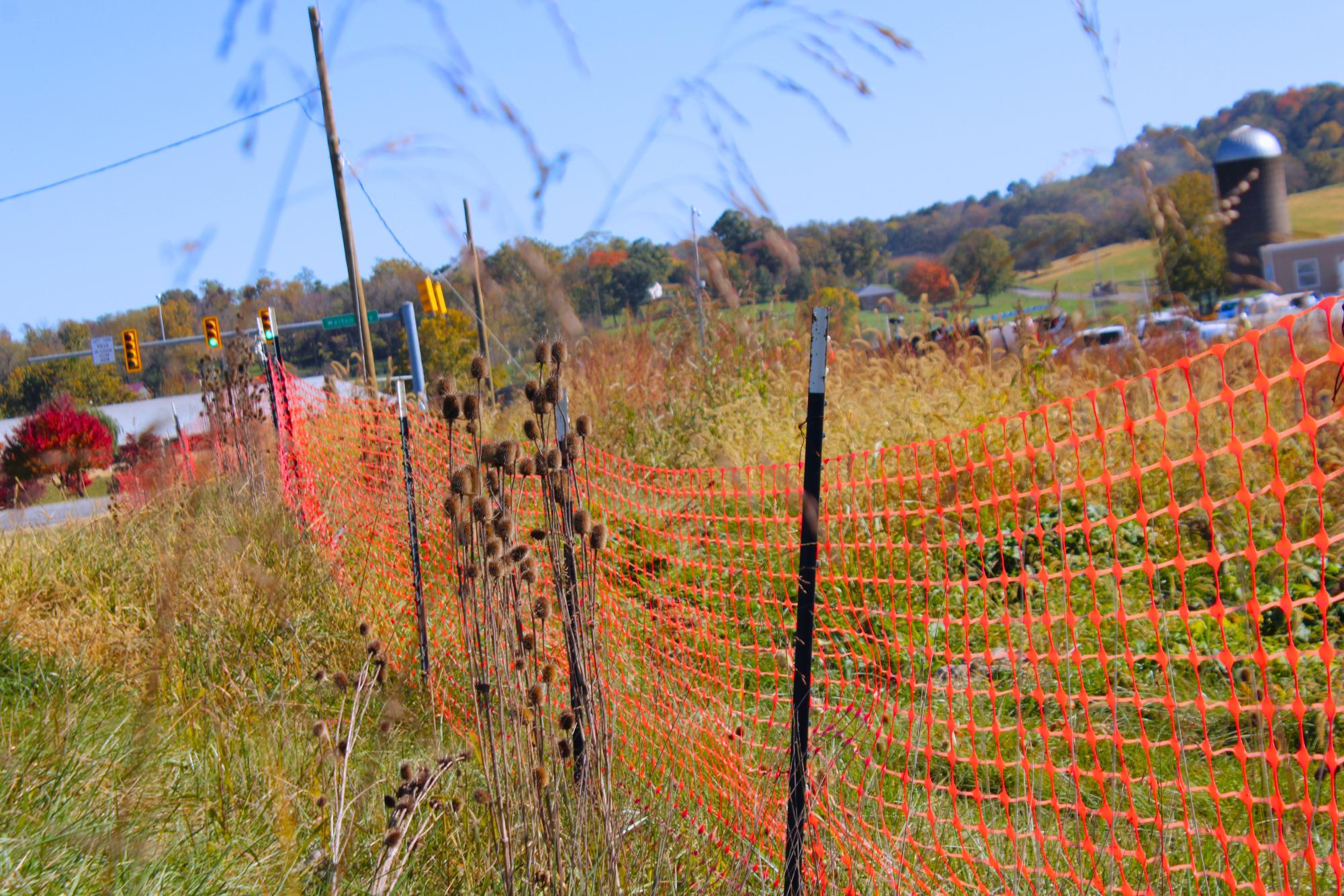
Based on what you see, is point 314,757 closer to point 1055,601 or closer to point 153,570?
point 153,570

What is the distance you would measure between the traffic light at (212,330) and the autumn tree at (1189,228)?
486 inches

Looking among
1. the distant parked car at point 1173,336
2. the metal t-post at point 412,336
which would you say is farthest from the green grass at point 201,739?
the metal t-post at point 412,336

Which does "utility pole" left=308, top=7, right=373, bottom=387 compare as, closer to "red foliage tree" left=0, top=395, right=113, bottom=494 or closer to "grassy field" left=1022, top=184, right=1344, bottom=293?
"red foliage tree" left=0, top=395, right=113, bottom=494

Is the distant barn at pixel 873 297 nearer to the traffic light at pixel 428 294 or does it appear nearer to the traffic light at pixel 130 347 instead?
the traffic light at pixel 428 294

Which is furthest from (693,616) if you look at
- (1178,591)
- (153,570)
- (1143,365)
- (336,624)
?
(1143,365)

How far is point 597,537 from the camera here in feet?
6.03

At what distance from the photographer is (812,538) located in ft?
7.24

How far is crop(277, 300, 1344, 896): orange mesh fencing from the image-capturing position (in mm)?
2152

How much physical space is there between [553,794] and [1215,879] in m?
1.52

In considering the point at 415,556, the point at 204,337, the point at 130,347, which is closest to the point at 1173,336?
the point at 415,556

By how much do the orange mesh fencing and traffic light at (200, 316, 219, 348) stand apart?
7.82 metres

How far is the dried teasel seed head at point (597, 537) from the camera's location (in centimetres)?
181

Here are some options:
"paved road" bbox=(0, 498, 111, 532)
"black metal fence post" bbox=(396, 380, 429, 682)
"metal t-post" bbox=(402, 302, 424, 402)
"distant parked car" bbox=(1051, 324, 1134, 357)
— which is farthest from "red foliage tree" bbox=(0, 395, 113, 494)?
"distant parked car" bbox=(1051, 324, 1134, 357)

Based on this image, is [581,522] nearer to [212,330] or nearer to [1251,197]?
[1251,197]
